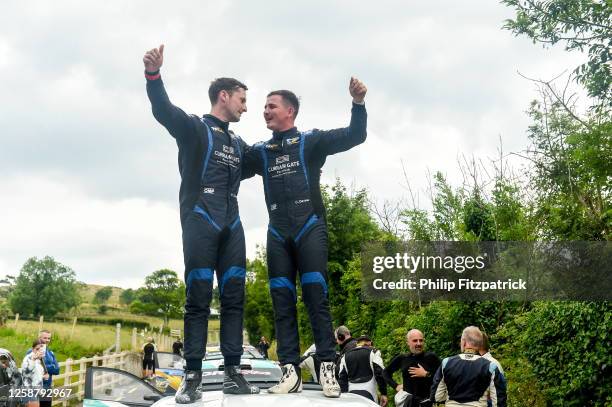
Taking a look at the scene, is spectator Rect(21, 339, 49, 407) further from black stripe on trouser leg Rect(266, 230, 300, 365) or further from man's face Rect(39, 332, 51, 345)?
black stripe on trouser leg Rect(266, 230, 300, 365)

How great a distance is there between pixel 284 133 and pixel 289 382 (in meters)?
1.76

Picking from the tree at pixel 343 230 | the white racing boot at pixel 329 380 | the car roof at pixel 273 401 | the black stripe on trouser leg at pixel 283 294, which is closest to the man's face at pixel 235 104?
the black stripe on trouser leg at pixel 283 294

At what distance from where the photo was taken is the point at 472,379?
21.8 ft

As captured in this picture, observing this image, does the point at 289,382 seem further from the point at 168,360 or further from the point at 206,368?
the point at 168,360

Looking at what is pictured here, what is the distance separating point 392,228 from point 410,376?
649 inches

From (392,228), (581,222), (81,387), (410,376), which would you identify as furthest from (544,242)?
(81,387)

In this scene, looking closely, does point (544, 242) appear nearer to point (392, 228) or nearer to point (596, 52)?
point (596, 52)

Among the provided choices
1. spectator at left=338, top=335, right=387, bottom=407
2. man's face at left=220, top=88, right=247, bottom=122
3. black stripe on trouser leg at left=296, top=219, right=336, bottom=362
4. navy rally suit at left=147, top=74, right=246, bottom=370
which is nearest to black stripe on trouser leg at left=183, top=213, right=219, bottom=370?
navy rally suit at left=147, top=74, right=246, bottom=370

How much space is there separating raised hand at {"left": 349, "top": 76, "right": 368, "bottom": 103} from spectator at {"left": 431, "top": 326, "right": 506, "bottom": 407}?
3.14 metres

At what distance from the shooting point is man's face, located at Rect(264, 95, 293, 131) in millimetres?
4961

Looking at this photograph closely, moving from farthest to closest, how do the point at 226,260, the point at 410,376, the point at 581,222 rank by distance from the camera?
the point at 581,222 < the point at 410,376 < the point at 226,260

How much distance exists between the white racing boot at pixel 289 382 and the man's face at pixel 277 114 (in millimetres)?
1692

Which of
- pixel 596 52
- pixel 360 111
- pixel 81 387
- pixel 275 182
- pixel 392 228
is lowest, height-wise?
pixel 81 387

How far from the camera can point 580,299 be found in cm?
987
